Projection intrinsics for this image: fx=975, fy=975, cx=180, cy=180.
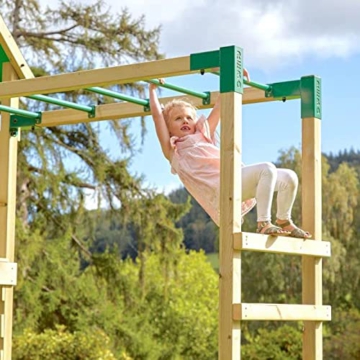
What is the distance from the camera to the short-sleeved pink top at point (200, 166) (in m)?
5.09

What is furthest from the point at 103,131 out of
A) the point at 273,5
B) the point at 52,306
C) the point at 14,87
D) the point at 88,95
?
the point at 14,87

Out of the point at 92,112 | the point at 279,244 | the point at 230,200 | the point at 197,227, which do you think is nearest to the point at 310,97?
the point at 279,244

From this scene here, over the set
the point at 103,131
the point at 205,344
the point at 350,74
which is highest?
the point at 350,74

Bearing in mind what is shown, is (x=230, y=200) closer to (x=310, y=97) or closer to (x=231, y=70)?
(x=231, y=70)

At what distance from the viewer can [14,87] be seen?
5371 mm

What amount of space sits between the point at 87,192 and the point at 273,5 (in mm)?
9707

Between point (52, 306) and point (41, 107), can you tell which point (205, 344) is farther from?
point (41, 107)

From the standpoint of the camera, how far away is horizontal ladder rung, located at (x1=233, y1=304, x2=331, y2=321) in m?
4.52

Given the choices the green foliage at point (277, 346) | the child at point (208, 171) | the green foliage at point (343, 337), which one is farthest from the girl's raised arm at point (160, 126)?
the green foliage at point (343, 337)

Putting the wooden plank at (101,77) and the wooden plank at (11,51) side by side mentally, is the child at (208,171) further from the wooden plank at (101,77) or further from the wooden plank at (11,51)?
the wooden plank at (11,51)

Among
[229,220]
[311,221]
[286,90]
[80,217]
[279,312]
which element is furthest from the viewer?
[80,217]

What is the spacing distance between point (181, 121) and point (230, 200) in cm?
93

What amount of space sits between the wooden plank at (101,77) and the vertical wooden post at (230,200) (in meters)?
0.24

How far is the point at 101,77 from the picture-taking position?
16.4 feet
